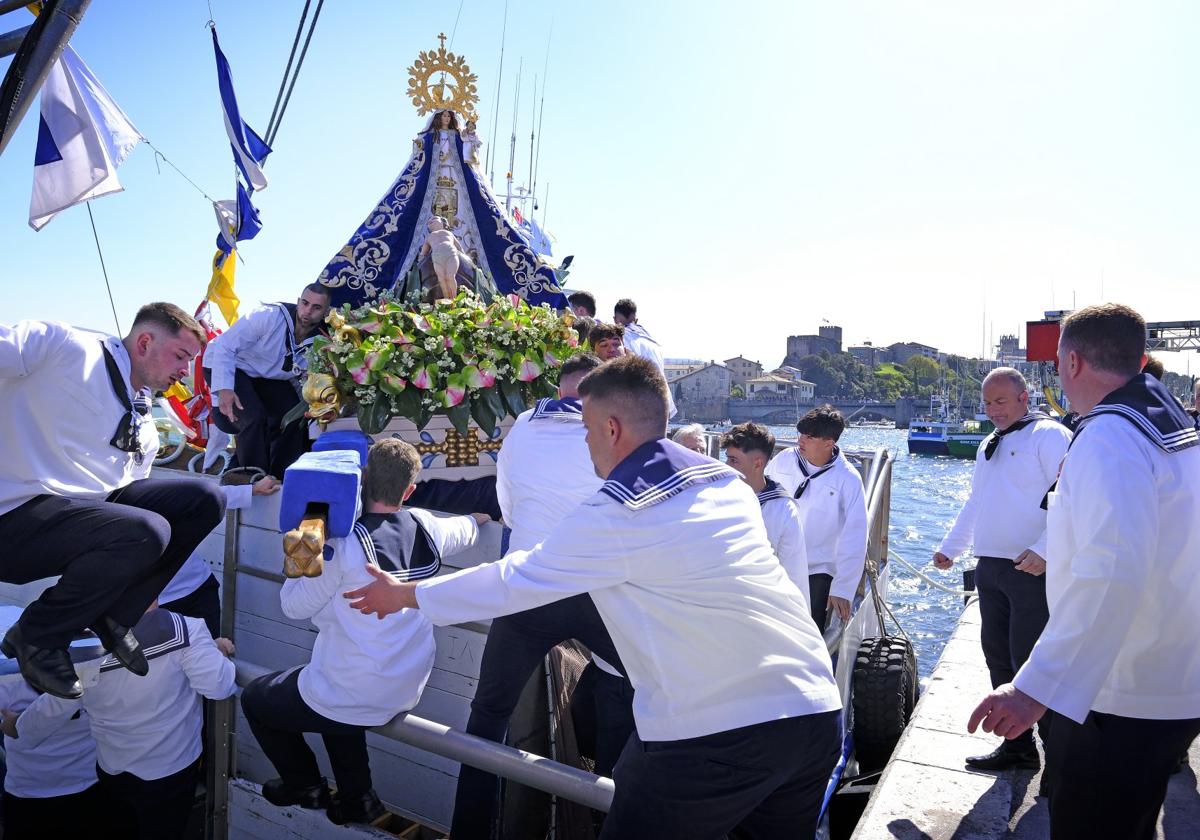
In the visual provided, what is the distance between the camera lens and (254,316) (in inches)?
208

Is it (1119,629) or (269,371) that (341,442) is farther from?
(1119,629)

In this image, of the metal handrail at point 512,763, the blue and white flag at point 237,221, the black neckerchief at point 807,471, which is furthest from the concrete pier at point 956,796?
the blue and white flag at point 237,221

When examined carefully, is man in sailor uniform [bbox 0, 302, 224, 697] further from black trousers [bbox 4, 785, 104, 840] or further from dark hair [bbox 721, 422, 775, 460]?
dark hair [bbox 721, 422, 775, 460]

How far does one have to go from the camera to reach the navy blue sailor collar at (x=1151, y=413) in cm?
242

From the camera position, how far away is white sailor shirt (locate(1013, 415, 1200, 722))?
7.52 ft

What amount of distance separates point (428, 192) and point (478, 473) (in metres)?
2.23

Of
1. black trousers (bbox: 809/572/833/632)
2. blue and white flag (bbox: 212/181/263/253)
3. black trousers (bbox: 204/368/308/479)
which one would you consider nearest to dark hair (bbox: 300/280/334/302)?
black trousers (bbox: 204/368/308/479)

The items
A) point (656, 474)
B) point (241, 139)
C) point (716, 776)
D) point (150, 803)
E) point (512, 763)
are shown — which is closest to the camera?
point (716, 776)

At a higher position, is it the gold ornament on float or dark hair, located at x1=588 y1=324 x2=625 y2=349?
the gold ornament on float

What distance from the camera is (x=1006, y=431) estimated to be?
4504 millimetres

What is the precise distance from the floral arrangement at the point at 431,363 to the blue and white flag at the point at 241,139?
3171 mm

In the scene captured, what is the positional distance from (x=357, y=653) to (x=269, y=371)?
2.78 metres

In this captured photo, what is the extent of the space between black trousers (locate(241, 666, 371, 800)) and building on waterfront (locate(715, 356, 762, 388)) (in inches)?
3655

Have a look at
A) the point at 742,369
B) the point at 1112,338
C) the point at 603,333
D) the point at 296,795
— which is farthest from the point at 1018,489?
the point at 742,369
